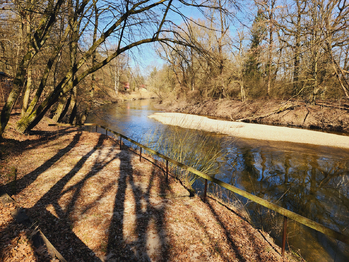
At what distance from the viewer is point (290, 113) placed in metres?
19.2

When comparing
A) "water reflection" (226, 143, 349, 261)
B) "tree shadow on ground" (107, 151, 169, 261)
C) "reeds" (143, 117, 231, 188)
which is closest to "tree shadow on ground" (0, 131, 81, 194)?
"tree shadow on ground" (107, 151, 169, 261)

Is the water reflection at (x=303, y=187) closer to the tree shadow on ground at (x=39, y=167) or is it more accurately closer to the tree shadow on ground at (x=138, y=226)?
the tree shadow on ground at (x=138, y=226)

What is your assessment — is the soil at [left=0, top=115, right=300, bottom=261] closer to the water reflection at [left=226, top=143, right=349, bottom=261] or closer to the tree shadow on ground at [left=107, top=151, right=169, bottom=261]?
the tree shadow on ground at [left=107, top=151, right=169, bottom=261]

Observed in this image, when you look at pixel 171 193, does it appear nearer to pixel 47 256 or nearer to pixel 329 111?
pixel 47 256

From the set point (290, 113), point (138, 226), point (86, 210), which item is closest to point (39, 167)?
point (86, 210)

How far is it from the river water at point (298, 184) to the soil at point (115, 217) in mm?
1222

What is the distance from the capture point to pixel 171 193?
175 inches

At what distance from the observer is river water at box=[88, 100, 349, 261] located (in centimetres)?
Answer: 399

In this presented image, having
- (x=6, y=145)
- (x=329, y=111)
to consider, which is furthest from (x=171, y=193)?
(x=329, y=111)

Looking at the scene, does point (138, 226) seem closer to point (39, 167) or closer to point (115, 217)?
point (115, 217)

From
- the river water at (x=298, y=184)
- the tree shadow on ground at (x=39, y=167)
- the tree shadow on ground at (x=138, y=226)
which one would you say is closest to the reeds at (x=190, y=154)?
the river water at (x=298, y=184)

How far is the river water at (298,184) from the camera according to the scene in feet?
13.1

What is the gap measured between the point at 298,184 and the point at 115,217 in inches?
261

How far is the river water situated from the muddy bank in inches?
272
